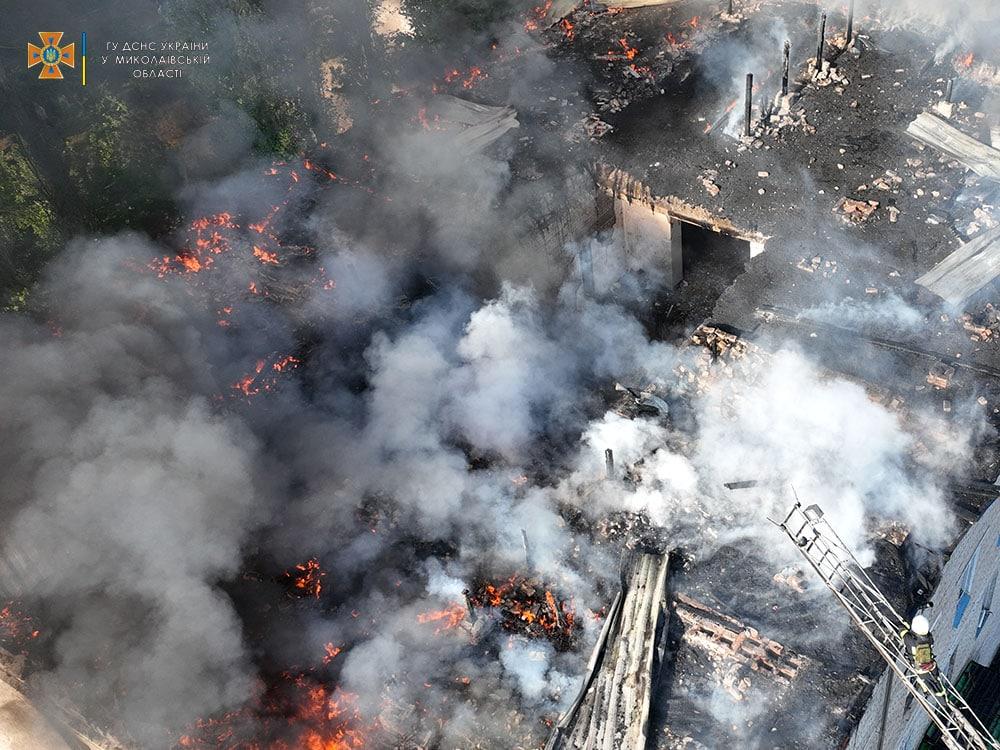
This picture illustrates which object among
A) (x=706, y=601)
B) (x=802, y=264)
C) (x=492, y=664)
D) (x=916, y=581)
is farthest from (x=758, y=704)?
(x=802, y=264)

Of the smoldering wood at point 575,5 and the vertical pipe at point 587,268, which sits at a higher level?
the smoldering wood at point 575,5

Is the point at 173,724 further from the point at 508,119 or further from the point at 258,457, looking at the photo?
the point at 508,119

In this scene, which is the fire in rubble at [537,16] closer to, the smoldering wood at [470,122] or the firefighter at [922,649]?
the smoldering wood at [470,122]

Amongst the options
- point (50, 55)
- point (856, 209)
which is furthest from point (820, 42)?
point (50, 55)

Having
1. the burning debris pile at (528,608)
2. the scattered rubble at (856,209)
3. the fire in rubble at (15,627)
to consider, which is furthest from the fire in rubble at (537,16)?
the fire in rubble at (15,627)

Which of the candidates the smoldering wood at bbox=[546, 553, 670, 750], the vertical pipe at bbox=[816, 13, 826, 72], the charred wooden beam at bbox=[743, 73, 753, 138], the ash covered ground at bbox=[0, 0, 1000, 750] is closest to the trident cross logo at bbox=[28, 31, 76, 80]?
the ash covered ground at bbox=[0, 0, 1000, 750]
